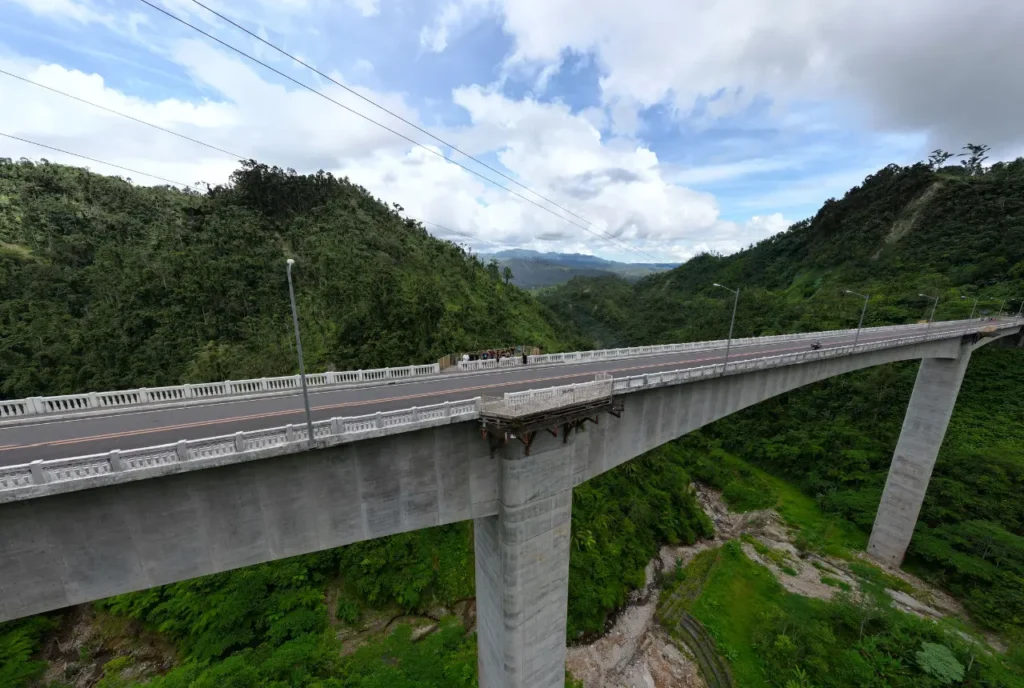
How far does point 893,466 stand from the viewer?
3612 centimetres

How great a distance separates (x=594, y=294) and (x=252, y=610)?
155 meters

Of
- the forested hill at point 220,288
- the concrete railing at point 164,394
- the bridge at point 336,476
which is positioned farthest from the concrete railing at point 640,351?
the forested hill at point 220,288

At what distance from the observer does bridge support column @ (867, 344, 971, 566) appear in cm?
3431

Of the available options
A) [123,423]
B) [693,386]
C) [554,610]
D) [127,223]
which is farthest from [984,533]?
[127,223]

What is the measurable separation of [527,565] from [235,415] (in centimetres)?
1284

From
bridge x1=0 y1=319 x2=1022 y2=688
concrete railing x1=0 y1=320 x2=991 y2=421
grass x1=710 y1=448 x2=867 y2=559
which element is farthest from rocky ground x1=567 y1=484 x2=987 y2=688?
concrete railing x1=0 y1=320 x2=991 y2=421

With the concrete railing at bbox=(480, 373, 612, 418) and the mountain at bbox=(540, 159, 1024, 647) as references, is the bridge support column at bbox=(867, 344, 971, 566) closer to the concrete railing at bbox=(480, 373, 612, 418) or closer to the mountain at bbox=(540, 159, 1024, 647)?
the mountain at bbox=(540, 159, 1024, 647)

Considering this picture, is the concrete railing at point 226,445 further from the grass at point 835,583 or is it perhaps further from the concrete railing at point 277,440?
the grass at point 835,583

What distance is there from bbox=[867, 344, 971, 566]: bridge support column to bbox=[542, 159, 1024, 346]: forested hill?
26510mm

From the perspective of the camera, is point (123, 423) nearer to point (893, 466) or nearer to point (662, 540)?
point (662, 540)

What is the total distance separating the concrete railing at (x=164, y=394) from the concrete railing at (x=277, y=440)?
16.1 feet

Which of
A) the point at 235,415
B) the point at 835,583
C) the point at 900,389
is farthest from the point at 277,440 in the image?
the point at 900,389

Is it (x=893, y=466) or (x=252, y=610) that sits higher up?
(x=893, y=466)

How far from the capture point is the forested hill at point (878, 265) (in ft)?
216
